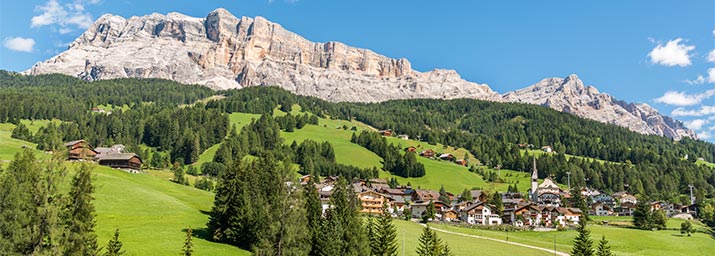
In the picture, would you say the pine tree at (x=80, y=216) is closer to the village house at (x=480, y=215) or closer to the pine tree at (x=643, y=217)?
the village house at (x=480, y=215)

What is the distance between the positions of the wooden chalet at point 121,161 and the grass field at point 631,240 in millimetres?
77171

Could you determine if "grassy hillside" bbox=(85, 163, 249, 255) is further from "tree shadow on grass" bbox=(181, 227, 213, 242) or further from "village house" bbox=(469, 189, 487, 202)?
"village house" bbox=(469, 189, 487, 202)

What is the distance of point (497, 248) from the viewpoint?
8462 cm

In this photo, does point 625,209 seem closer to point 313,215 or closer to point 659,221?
point 659,221

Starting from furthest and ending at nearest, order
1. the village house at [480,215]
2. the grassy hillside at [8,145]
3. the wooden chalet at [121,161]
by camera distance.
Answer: the wooden chalet at [121,161] → the village house at [480,215] → the grassy hillside at [8,145]

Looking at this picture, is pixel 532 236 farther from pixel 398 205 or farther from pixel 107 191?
pixel 107 191

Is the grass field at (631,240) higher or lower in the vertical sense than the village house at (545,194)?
lower

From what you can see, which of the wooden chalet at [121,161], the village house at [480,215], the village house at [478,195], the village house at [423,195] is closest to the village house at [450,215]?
the village house at [480,215]

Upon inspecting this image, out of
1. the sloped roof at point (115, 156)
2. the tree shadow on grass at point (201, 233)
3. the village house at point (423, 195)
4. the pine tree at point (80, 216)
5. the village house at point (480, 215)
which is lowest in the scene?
the tree shadow on grass at point (201, 233)

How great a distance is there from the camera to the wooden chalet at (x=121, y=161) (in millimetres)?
136625

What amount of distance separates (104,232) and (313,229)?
23.2 meters

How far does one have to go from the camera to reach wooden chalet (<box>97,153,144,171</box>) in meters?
137

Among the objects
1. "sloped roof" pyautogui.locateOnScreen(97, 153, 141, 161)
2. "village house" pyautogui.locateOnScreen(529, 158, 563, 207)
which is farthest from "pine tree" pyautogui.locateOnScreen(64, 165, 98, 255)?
"village house" pyautogui.locateOnScreen(529, 158, 563, 207)

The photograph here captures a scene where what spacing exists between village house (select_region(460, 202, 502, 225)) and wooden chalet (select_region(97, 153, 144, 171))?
84.3 meters
